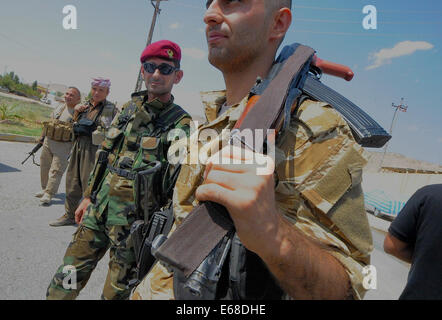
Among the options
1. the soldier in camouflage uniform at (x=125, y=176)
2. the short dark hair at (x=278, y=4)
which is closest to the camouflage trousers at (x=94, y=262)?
the soldier in camouflage uniform at (x=125, y=176)

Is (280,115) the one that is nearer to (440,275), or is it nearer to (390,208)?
(440,275)

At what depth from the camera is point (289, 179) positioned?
31.9 inches

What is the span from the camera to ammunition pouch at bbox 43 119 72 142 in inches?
176

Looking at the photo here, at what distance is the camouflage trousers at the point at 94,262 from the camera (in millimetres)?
1964

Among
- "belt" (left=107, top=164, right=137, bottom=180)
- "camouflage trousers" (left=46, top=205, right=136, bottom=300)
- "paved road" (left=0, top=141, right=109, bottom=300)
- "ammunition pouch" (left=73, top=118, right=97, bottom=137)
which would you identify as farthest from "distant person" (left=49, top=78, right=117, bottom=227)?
"camouflage trousers" (left=46, top=205, right=136, bottom=300)

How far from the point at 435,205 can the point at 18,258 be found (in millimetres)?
3596

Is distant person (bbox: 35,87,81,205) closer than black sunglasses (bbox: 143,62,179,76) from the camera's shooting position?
No

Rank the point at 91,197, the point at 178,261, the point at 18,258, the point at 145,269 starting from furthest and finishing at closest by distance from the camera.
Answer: the point at 18,258 < the point at 91,197 < the point at 145,269 < the point at 178,261

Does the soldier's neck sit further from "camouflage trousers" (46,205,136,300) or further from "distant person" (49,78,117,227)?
"distant person" (49,78,117,227)

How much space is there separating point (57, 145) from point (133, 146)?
2.95 m

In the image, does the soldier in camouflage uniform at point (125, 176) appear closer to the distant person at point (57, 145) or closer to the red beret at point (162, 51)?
the red beret at point (162, 51)

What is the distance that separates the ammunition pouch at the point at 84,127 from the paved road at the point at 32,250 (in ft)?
4.32

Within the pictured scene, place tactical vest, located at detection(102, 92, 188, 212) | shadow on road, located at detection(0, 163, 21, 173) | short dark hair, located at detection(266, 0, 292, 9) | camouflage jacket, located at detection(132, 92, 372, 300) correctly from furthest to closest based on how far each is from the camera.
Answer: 1. shadow on road, located at detection(0, 163, 21, 173)
2. tactical vest, located at detection(102, 92, 188, 212)
3. short dark hair, located at detection(266, 0, 292, 9)
4. camouflage jacket, located at detection(132, 92, 372, 300)
